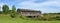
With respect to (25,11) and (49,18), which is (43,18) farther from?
(25,11)

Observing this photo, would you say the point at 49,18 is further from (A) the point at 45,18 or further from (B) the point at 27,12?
(B) the point at 27,12

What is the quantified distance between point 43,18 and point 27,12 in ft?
33.7

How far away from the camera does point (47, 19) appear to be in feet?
48.1

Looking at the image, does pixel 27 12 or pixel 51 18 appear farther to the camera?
pixel 27 12

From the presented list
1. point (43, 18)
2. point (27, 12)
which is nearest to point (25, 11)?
point (27, 12)

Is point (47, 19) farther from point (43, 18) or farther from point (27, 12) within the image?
point (27, 12)

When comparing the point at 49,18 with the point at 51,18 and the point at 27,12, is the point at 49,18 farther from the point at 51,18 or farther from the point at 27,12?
the point at 27,12

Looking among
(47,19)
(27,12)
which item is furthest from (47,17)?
(27,12)

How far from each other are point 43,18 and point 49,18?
77 cm

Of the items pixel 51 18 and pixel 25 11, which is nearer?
pixel 51 18

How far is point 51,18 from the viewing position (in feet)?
49.5

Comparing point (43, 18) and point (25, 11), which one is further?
point (25, 11)

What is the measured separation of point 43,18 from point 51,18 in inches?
43.3

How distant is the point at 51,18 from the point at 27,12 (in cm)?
1033
